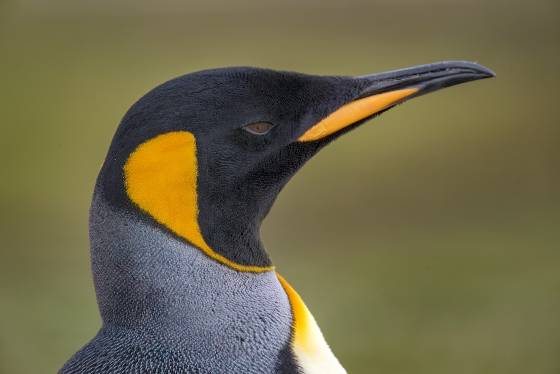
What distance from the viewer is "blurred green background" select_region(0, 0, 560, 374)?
2986mm

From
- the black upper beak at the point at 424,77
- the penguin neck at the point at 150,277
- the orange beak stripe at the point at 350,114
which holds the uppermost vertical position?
the black upper beak at the point at 424,77

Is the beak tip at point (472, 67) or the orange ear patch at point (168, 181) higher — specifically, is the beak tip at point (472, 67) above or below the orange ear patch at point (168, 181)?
above

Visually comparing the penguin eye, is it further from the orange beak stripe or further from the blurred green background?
the blurred green background

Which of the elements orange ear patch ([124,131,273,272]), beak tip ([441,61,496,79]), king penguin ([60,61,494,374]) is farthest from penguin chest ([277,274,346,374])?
beak tip ([441,61,496,79])

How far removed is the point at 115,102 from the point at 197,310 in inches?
137

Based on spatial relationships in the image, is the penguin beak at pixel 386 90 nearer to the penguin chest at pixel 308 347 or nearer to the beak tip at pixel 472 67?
the beak tip at pixel 472 67

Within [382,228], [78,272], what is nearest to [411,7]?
[382,228]

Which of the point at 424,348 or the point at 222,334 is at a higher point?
the point at 222,334

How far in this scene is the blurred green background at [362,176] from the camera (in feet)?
9.80

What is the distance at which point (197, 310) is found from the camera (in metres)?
0.68

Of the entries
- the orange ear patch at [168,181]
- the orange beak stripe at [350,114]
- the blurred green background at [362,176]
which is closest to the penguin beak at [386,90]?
the orange beak stripe at [350,114]

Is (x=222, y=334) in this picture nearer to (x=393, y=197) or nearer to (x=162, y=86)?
(x=162, y=86)

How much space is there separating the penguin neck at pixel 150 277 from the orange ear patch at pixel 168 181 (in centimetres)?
1

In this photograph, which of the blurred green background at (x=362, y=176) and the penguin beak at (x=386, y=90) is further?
the blurred green background at (x=362, y=176)
